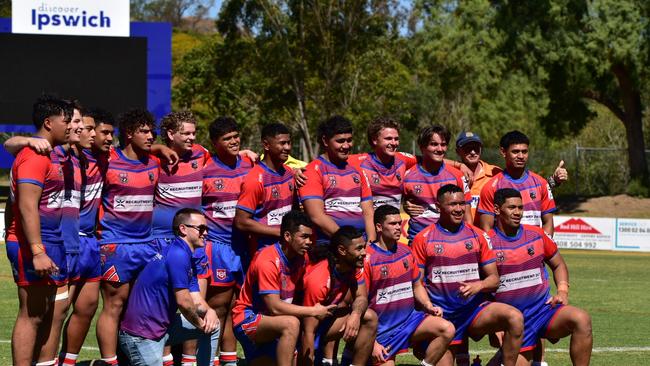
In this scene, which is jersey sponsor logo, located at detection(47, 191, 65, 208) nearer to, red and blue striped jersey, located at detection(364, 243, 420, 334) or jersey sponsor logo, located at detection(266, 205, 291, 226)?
jersey sponsor logo, located at detection(266, 205, 291, 226)

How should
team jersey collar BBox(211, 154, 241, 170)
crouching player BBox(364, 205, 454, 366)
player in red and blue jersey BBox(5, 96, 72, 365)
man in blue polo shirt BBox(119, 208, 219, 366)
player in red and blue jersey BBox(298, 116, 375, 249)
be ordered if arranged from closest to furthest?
player in red and blue jersey BBox(5, 96, 72, 365) < man in blue polo shirt BBox(119, 208, 219, 366) < crouching player BBox(364, 205, 454, 366) < player in red and blue jersey BBox(298, 116, 375, 249) < team jersey collar BBox(211, 154, 241, 170)

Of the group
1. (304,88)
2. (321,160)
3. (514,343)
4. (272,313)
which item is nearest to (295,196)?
(321,160)

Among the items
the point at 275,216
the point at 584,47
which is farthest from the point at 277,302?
the point at 584,47

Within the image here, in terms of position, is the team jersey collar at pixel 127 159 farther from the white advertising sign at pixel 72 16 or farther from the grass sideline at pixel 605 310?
the white advertising sign at pixel 72 16

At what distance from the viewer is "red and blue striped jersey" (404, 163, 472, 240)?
927cm

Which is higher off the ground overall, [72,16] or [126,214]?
[72,16]

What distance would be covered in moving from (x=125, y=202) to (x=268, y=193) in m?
1.16

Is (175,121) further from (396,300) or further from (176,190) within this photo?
(396,300)

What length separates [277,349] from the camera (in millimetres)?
7777

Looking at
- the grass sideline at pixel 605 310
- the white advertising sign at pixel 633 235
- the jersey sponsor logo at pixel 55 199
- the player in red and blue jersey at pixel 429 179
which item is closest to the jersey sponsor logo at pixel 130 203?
the jersey sponsor logo at pixel 55 199

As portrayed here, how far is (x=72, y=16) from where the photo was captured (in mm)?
24688

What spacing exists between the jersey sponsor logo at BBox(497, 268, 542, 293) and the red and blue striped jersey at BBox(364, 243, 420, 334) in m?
0.80

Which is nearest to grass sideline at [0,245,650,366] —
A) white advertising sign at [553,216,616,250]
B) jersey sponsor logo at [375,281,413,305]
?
jersey sponsor logo at [375,281,413,305]

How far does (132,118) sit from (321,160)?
1.60m
